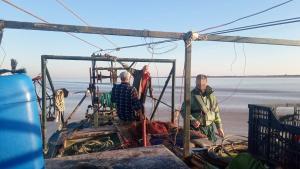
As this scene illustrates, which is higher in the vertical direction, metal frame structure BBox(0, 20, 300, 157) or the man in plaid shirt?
metal frame structure BBox(0, 20, 300, 157)

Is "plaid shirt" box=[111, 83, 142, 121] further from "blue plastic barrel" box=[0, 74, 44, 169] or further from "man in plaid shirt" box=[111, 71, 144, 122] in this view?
"blue plastic barrel" box=[0, 74, 44, 169]

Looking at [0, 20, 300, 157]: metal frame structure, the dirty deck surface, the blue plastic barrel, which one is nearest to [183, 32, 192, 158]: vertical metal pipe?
[0, 20, 300, 157]: metal frame structure

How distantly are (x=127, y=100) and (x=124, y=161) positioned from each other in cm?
311

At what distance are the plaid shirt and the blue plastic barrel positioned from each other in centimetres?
399

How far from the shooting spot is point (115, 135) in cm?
703

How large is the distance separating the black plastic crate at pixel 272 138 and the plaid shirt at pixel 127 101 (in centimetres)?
338

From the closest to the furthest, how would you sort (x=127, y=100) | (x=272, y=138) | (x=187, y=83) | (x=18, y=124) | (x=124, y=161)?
(x=18, y=124)
(x=272, y=138)
(x=124, y=161)
(x=187, y=83)
(x=127, y=100)

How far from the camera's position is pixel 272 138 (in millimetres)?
3578

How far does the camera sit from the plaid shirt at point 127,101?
6.92 m

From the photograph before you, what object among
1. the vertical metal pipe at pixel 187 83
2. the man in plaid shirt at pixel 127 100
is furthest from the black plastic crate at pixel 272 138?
the man in plaid shirt at pixel 127 100

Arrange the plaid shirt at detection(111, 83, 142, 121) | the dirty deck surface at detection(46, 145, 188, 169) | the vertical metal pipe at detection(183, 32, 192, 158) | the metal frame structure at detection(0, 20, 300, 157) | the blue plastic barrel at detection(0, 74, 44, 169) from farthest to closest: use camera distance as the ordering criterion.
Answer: the plaid shirt at detection(111, 83, 142, 121)
the vertical metal pipe at detection(183, 32, 192, 158)
the metal frame structure at detection(0, 20, 300, 157)
the dirty deck surface at detection(46, 145, 188, 169)
the blue plastic barrel at detection(0, 74, 44, 169)

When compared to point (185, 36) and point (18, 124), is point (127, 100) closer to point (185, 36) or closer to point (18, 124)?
point (185, 36)

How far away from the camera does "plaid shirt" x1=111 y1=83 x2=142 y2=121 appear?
6.92 m

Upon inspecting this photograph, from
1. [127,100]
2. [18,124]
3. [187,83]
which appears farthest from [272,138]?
[127,100]
